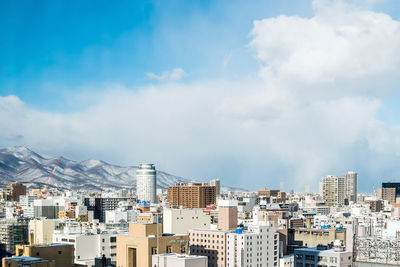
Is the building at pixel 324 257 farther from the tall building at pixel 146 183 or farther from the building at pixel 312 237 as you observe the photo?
the tall building at pixel 146 183

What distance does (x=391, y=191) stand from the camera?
139250 mm

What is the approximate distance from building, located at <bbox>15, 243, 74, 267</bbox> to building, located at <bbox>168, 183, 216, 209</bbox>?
244 feet

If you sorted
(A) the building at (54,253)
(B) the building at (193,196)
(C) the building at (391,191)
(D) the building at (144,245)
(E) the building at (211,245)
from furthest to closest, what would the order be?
1. (C) the building at (391,191)
2. (B) the building at (193,196)
3. (E) the building at (211,245)
4. (D) the building at (144,245)
5. (A) the building at (54,253)

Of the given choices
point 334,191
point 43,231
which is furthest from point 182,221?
point 334,191

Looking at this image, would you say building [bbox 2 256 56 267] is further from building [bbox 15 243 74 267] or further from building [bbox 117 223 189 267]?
building [bbox 117 223 189 267]

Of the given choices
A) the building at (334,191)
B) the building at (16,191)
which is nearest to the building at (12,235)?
the building at (16,191)

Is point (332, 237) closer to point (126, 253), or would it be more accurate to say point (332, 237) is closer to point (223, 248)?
point (223, 248)

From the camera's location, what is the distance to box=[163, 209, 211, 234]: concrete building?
60.4 metres

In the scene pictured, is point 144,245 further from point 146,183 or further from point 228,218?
point 146,183

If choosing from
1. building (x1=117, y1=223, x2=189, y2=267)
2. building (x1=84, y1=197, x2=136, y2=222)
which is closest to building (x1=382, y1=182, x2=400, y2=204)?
building (x1=84, y1=197, x2=136, y2=222)

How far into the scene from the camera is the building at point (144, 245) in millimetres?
37469

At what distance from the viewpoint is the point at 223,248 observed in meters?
43.3

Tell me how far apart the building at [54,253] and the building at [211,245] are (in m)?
12.3

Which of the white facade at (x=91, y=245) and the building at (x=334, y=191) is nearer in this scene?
the white facade at (x=91, y=245)
